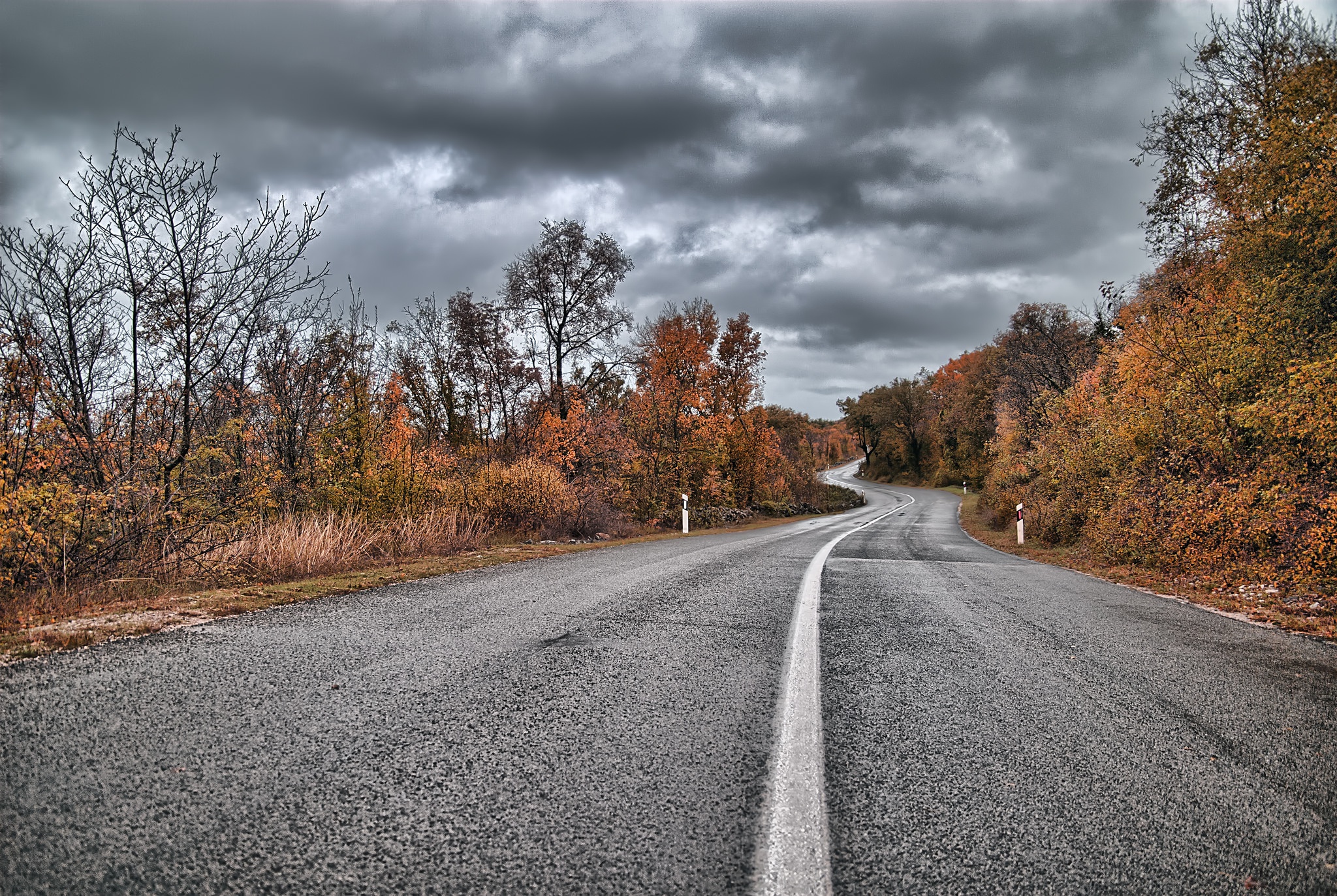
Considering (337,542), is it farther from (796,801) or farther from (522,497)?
(796,801)

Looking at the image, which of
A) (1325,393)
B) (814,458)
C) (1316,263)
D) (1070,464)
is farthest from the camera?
(814,458)

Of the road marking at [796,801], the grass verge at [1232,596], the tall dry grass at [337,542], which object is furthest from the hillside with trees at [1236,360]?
the tall dry grass at [337,542]

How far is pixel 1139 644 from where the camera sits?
13.7 feet

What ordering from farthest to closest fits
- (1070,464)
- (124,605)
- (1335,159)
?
(1070,464)
(1335,159)
(124,605)

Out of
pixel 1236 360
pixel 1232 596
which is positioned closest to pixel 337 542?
pixel 1232 596

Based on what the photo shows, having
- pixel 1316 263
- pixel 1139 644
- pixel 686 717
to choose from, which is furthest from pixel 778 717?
pixel 1316 263

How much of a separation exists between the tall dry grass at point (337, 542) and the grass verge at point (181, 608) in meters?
0.31

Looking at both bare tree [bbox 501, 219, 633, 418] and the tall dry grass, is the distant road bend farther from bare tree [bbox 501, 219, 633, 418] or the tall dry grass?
bare tree [bbox 501, 219, 633, 418]

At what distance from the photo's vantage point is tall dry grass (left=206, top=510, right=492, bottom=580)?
6.66 m

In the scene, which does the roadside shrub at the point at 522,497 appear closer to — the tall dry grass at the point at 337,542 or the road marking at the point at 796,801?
the tall dry grass at the point at 337,542

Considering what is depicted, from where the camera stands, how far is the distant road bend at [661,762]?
1539 mm

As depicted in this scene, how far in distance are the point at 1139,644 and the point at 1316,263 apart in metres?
7.60

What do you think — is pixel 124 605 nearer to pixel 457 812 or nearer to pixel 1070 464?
pixel 457 812

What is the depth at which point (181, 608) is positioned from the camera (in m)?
4.51
